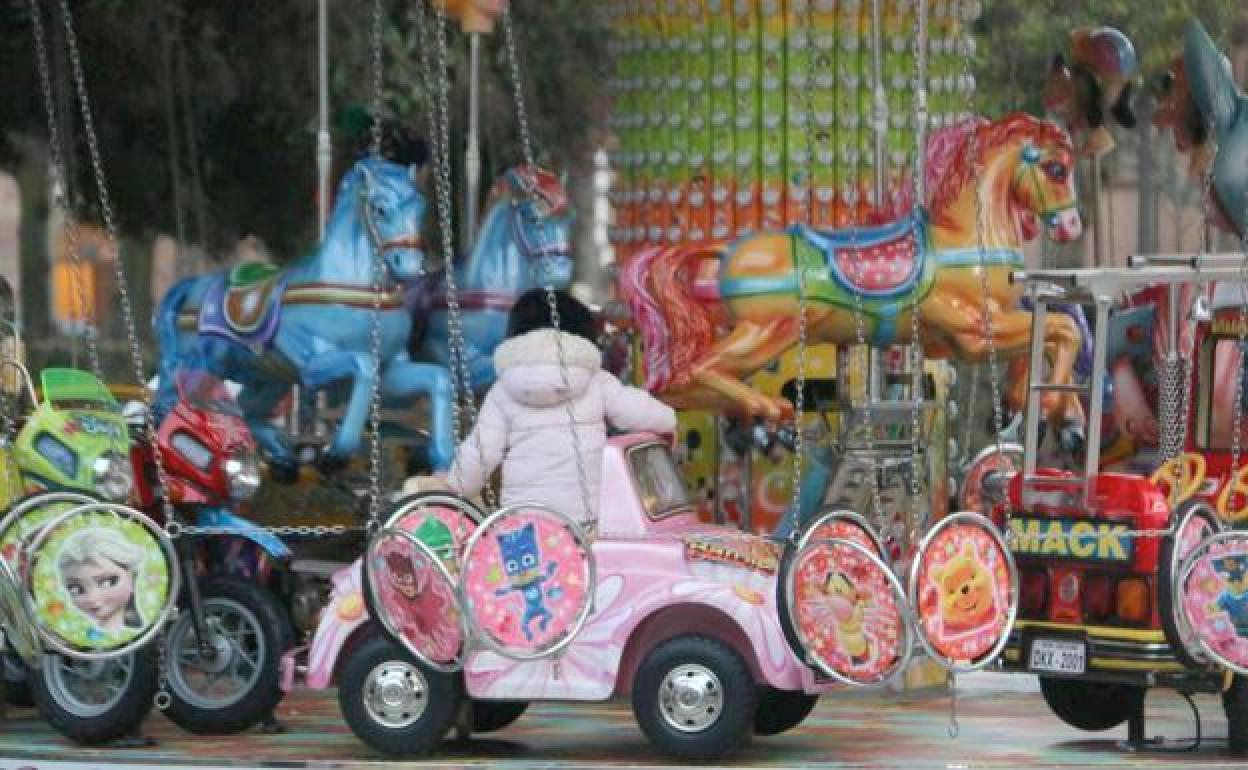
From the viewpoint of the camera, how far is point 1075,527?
1352 cm

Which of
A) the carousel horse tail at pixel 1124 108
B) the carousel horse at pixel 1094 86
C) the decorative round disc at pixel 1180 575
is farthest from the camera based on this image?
the carousel horse tail at pixel 1124 108

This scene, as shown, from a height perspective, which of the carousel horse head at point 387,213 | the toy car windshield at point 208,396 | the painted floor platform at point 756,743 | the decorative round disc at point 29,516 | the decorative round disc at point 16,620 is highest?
the carousel horse head at point 387,213

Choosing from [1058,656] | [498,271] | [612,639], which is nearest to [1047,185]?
[498,271]

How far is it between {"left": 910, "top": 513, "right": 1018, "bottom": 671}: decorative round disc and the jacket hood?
1773 millimetres

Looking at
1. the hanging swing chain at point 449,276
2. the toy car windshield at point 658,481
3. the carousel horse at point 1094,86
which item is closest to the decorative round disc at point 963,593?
the toy car windshield at point 658,481

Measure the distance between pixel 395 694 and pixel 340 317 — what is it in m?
4.81

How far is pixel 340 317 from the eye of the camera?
17.7 meters

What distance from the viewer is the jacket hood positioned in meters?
14.0

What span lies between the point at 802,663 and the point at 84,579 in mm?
2730

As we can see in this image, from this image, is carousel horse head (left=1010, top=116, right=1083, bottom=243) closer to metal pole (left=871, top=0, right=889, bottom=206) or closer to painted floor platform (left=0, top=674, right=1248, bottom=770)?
metal pole (left=871, top=0, right=889, bottom=206)

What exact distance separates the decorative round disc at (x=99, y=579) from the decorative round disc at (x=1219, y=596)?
381 centimetres

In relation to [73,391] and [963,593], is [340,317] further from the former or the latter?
[963,593]

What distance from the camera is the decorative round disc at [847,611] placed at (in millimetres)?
12711

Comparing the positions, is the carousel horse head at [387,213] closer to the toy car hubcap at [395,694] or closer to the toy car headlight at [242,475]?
the toy car headlight at [242,475]
